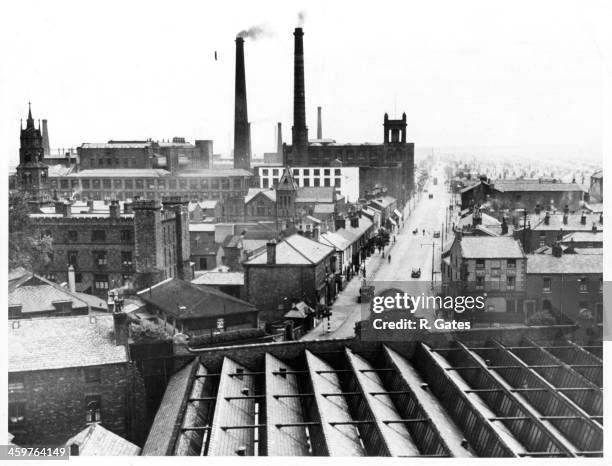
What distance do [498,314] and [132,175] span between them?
23461mm

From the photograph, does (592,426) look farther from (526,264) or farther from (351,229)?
(351,229)

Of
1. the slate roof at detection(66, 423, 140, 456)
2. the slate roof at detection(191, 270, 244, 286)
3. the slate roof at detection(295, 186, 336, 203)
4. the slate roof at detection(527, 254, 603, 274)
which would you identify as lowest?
the slate roof at detection(66, 423, 140, 456)

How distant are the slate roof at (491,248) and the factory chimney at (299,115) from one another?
23306 mm

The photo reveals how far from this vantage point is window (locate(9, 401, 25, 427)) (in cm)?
1393

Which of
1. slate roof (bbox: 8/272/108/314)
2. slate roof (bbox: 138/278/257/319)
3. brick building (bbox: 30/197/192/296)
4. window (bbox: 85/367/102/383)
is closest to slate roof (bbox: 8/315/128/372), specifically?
window (bbox: 85/367/102/383)

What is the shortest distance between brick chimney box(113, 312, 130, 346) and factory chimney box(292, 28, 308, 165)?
99.1 ft

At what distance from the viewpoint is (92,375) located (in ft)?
47.9

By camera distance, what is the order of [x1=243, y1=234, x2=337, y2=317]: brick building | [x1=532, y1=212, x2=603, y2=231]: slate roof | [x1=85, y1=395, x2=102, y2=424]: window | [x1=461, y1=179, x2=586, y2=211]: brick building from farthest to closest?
[x1=461, y1=179, x2=586, y2=211]: brick building → [x1=243, y1=234, x2=337, y2=317]: brick building → [x1=532, y1=212, x2=603, y2=231]: slate roof → [x1=85, y1=395, x2=102, y2=424]: window

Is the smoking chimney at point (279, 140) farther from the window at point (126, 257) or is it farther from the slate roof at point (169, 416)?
the slate roof at point (169, 416)

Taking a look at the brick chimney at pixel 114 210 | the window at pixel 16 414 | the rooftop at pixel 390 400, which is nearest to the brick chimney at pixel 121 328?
the rooftop at pixel 390 400

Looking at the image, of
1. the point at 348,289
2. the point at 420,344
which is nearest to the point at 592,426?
the point at 420,344

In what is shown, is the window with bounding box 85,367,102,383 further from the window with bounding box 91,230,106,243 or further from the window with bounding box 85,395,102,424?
the window with bounding box 91,230,106,243

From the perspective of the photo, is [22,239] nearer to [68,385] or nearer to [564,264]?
[68,385]

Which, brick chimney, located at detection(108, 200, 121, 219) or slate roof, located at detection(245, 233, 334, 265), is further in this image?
brick chimney, located at detection(108, 200, 121, 219)
